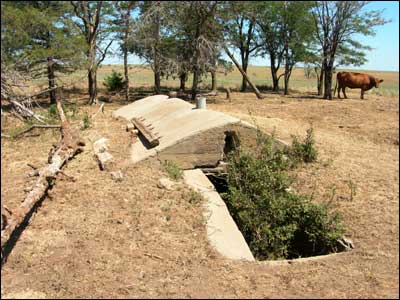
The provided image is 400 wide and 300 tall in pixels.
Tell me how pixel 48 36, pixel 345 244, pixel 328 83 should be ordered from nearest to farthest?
pixel 345 244 < pixel 48 36 < pixel 328 83

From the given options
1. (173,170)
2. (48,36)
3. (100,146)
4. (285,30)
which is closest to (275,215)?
(173,170)

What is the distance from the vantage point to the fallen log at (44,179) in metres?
4.88

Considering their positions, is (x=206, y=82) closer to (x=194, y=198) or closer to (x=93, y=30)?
(x=93, y=30)

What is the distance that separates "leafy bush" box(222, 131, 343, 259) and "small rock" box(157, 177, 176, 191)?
3.23 ft

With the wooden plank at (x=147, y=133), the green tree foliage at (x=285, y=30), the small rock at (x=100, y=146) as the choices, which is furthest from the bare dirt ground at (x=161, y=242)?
the green tree foliage at (x=285, y=30)

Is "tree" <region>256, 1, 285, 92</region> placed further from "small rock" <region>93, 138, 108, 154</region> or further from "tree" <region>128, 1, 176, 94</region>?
"small rock" <region>93, 138, 108, 154</region>

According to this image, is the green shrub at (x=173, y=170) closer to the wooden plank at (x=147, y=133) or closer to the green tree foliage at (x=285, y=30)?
the wooden plank at (x=147, y=133)

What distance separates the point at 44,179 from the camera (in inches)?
250

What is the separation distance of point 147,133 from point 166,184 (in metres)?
2.26

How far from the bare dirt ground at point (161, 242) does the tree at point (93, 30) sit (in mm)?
8728

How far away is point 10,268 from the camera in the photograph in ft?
15.4

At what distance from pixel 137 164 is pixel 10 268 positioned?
10.1 ft

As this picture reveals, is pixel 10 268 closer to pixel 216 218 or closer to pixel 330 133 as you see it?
pixel 216 218

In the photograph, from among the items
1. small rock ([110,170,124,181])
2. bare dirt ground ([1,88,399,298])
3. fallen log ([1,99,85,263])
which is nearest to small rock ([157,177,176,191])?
bare dirt ground ([1,88,399,298])
